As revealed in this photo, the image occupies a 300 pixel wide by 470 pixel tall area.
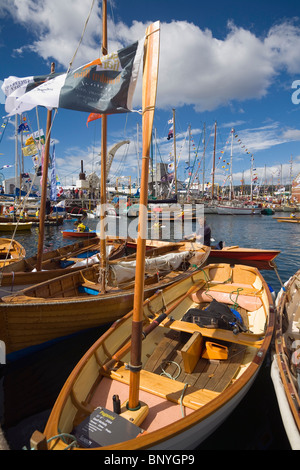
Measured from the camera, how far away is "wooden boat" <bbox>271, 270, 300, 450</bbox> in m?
3.82

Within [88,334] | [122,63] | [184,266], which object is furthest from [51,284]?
[122,63]

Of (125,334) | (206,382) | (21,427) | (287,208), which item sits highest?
(287,208)

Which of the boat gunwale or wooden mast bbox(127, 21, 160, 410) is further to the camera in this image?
the boat gunwale

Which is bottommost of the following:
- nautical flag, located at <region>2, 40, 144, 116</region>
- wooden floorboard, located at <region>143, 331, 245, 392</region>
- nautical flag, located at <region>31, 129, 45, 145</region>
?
wooden floorboard, located at <region>143, 331, 245, 392</region>

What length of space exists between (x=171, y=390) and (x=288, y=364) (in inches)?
105

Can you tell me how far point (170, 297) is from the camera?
26.2 feet

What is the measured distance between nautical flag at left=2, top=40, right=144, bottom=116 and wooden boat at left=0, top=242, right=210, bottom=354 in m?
4.93

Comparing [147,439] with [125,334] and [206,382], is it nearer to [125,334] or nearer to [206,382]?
[206,382]

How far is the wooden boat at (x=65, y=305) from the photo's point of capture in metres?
6.34

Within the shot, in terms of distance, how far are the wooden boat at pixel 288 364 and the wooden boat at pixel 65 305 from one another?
4.00 m

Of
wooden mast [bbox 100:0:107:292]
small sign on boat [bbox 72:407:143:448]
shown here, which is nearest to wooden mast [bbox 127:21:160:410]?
small sign on boat [bbox 72:407:143:448]

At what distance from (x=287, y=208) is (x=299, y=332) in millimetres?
71013

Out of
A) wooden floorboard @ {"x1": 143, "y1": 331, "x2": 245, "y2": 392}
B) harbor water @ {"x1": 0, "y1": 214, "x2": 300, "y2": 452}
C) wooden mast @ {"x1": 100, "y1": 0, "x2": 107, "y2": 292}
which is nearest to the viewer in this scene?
harbor water @ {"x1": 0, "y1": 214, "x2": 300, "y2": 452}

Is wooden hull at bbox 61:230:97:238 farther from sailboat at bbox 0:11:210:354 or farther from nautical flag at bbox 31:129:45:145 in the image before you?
sailboat at bbox 0:11:210:354
